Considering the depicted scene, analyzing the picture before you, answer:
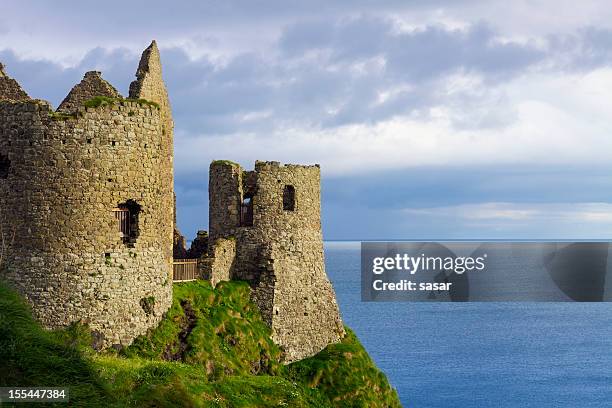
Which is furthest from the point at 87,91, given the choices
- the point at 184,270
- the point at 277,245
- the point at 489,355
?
the point at 489,355

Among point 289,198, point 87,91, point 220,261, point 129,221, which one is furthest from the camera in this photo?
point 289,198

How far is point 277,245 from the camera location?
4594 cm

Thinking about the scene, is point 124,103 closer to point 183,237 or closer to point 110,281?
point 110,281

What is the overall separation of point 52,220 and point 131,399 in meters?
8.25

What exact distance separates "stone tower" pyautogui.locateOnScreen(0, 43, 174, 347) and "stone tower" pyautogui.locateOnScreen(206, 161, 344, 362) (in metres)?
10.4

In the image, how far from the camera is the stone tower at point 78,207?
3375cm

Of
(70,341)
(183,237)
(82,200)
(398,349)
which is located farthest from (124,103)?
(398,349)

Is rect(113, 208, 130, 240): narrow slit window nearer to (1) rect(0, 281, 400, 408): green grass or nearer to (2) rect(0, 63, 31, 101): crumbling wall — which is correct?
(1) rect(0, 281, 400, 408): green grass

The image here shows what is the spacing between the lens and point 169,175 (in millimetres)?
41469

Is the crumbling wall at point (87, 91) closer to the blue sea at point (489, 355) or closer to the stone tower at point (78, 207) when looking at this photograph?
the stone tower at point (78, 207)

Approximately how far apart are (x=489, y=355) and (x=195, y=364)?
105 metres

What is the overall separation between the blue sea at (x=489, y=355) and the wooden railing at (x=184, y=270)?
192 ft

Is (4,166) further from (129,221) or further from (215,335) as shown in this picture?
(215,335)

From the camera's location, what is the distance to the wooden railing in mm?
41781
